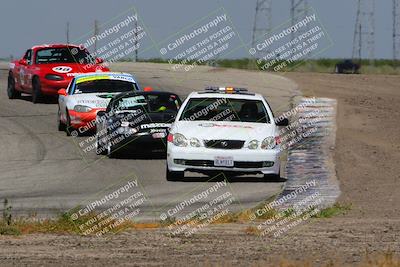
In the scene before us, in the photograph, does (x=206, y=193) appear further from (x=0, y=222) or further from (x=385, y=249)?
(x=385, y=249)

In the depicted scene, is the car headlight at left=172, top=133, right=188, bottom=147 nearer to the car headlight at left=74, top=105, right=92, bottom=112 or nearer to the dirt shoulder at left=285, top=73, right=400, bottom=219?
the dirt shoulder at left=285, top=73, right=400, bottom=219

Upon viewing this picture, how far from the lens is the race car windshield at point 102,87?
26516mm

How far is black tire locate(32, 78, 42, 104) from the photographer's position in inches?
1272

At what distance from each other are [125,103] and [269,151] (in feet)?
16.0

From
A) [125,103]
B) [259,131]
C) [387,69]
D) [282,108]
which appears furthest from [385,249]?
[387,69]

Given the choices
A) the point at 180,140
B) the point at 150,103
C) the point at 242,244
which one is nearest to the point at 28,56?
the point at 150,103

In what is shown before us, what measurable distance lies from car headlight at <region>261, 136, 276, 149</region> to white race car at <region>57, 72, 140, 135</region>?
702 centimetres

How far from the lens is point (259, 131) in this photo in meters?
19.0

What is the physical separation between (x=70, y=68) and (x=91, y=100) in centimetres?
660

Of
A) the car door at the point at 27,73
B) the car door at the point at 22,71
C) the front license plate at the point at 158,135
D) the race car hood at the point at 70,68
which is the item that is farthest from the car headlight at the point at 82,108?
the car door at the point at 22,71

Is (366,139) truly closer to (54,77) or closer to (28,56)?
(54,77)

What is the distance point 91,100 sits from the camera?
25469mm

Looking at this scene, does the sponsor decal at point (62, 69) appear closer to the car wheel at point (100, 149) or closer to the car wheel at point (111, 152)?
the car wheel at point (100, 149)

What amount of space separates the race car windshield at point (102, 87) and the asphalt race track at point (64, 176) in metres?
1.10
